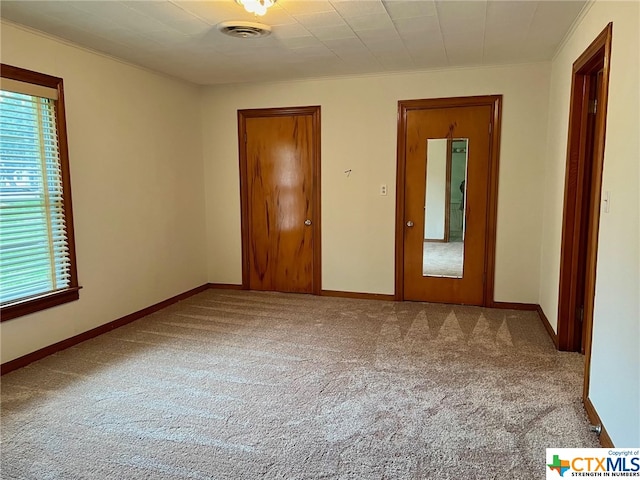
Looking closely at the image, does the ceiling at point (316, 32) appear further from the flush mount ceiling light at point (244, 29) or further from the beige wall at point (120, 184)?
the beige wall at point (120, 184)

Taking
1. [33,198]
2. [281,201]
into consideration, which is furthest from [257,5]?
[281,201]

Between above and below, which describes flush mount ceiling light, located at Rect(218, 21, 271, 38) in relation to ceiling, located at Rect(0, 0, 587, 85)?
below

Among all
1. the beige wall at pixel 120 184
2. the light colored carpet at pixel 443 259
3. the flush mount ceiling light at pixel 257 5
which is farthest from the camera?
the light colored carpet at pixel 443 259

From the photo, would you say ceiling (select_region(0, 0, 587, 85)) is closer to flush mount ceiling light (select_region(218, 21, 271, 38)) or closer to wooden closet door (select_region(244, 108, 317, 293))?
flush mount ceiling light (select_region(218, 21, 271, 38))

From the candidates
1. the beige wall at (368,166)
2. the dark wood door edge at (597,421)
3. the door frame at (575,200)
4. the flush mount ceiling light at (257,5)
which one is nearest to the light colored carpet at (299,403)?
the dark wood door edge at (597,421)

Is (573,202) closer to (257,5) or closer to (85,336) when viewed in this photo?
(257,5)

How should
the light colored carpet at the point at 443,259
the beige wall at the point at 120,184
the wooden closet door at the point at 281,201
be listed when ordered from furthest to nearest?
1. the wooden closet door at the point at 281,201
2. the light colored carpet at the point at 443,259
3. the beige wall at the point at 120,184

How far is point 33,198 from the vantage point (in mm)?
3199

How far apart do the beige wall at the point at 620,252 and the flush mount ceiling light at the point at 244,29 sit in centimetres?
208

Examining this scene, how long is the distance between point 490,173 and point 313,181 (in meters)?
1.84

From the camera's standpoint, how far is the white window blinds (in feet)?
9.88

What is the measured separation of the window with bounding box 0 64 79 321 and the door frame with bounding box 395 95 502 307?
3.03 m

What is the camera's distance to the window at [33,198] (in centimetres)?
301

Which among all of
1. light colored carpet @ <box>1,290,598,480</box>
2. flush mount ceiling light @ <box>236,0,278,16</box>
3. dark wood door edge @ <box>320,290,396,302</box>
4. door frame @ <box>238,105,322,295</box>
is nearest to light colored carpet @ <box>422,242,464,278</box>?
dark wood door edge @ <box>320,290,396,302</box>
